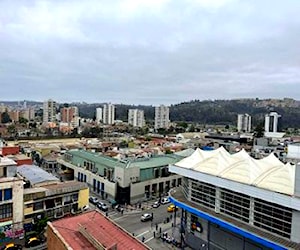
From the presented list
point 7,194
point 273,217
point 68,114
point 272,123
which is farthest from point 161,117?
point 273,217

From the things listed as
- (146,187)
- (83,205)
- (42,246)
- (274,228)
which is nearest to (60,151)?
(146,187)

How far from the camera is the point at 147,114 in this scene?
153875mm

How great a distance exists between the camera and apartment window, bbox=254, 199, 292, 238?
16.2 metres

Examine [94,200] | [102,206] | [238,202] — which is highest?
[238,202]

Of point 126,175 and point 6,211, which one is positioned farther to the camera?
point 126,175

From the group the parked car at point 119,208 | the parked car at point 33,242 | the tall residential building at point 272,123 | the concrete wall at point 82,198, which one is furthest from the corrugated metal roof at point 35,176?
the tall residential building at point 272,123

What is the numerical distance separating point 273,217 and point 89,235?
9453mm

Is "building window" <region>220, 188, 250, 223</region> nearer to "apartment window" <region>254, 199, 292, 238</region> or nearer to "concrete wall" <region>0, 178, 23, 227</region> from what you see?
"apartment window" <region>254, 199, 292, 238</region>

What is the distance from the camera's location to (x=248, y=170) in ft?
62.6

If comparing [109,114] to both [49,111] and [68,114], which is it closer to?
[68,114]

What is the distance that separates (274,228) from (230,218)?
2.77m

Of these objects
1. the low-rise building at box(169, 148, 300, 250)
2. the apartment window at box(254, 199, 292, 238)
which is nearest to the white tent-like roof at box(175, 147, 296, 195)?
the low-rise building at box(169, 148, 300, 250)

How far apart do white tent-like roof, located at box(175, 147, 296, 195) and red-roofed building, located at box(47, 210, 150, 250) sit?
7.66 m

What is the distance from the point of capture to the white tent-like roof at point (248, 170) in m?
17.3
